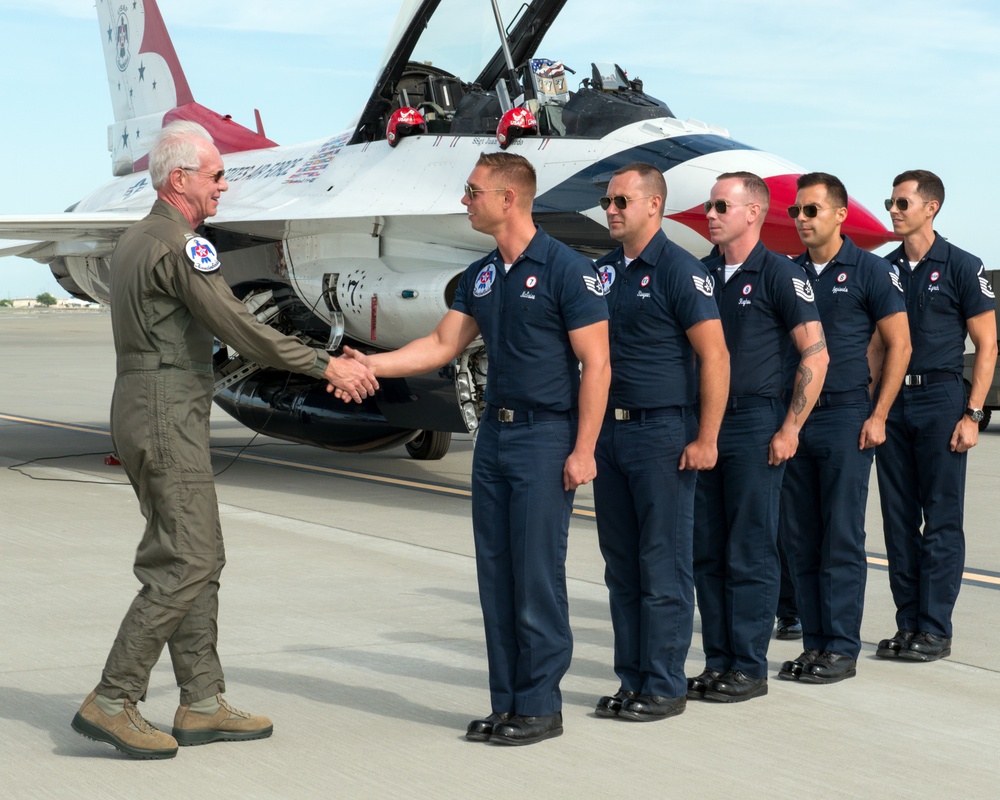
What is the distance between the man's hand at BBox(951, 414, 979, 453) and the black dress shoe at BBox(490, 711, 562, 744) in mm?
2340

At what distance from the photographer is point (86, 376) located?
2620cm

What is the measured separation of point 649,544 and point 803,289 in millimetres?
1229

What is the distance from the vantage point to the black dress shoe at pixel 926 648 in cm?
538

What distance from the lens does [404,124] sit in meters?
10.3

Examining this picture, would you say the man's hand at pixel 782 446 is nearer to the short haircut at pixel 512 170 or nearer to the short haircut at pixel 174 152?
the short haircut at pixel 512 170

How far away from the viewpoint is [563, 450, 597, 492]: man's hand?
4.23m

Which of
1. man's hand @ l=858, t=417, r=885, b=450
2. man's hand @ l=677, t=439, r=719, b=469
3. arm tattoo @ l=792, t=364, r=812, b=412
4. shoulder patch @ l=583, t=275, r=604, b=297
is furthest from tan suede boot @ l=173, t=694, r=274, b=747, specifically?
man's hand @ l=858, t=417, r=885, b=450

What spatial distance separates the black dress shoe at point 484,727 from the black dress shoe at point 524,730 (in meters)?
0.03

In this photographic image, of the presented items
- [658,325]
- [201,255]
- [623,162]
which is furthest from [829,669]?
[623,162]

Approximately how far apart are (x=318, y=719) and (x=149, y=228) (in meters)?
1.82

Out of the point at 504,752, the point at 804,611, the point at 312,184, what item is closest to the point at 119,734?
the point at 504,752

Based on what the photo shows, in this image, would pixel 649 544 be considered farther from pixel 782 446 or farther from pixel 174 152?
pixel 174 152

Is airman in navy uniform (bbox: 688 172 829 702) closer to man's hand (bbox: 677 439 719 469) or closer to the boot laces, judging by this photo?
man's hand (bbox: 677 439 719 469)

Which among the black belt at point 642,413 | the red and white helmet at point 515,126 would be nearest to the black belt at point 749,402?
the black belt at point 642,413
